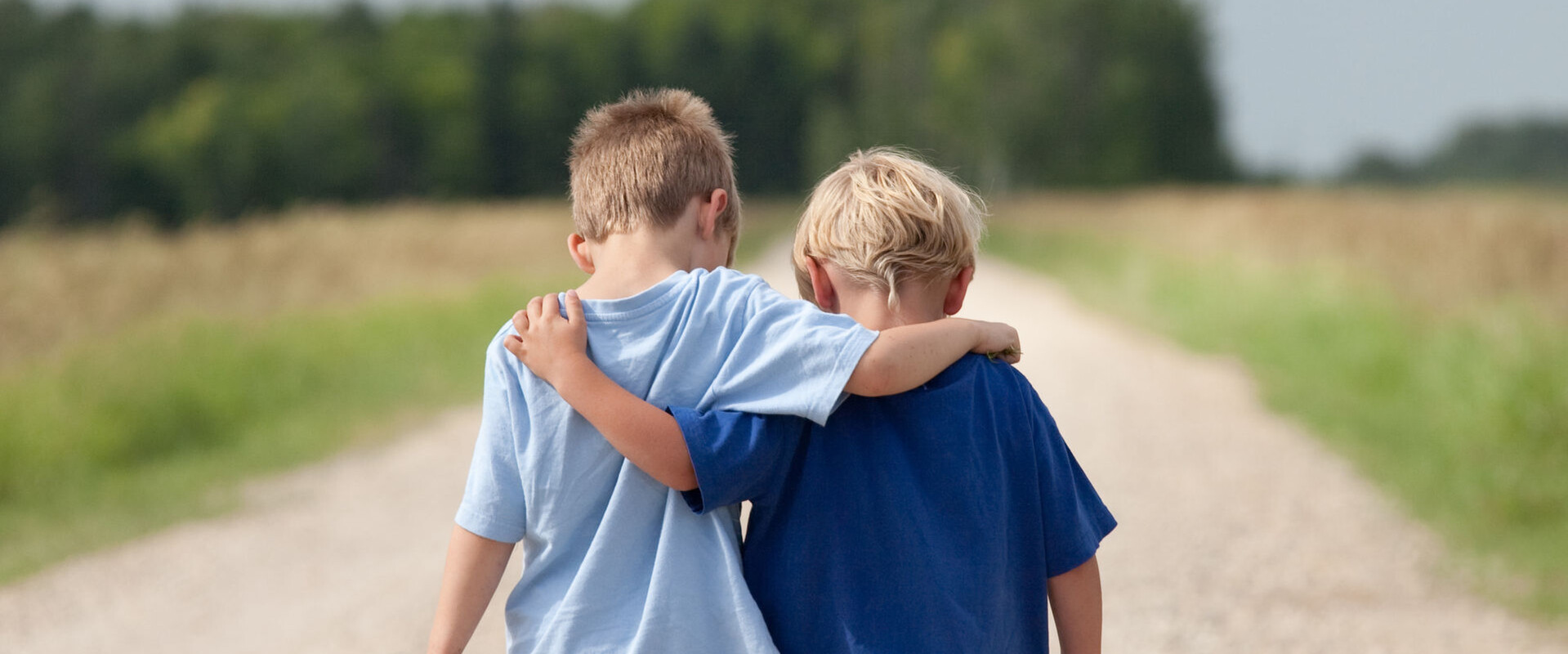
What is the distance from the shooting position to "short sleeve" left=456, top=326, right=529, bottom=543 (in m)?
1.66

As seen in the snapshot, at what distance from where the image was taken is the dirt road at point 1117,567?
3957mm

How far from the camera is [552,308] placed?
163 centimetres

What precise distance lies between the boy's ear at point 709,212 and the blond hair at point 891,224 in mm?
134

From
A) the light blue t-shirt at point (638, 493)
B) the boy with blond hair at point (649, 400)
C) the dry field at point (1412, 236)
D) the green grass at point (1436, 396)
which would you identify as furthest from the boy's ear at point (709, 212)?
the dry field at point (1412, 236)

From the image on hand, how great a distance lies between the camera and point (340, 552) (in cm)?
494

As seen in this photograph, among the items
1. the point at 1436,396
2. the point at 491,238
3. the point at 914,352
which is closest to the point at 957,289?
the point at 914,352

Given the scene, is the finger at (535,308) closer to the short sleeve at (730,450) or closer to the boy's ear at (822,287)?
the short sleeve at (730,450)

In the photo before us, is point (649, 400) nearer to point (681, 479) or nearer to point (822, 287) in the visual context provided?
point (681, 479)

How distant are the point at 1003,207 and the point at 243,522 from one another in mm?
36813

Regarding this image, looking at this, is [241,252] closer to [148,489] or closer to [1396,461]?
[148,489]

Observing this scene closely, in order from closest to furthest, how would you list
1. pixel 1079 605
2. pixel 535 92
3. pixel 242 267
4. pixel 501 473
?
pixel 501 473, pixel 1079 605, pixel 242 267, pixel 535 92

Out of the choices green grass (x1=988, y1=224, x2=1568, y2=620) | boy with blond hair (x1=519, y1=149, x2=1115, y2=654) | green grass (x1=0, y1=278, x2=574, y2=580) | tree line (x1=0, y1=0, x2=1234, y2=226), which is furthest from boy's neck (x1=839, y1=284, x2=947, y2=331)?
tree line (x1=0, y1=0, x2=1234, y2=226)

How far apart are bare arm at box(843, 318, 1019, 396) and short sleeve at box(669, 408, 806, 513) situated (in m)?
0.11

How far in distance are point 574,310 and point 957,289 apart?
557 millimetres
